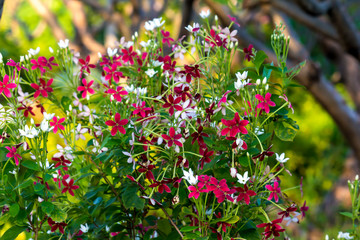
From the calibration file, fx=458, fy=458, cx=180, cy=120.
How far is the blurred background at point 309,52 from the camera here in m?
4.31

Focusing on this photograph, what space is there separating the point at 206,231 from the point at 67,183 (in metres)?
0.45

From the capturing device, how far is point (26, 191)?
1.30 meters

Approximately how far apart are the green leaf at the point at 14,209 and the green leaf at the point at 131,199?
28 cm

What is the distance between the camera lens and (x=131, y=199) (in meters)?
1.20

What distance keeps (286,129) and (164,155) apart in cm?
36

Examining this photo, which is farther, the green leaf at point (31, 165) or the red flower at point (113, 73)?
the red flower at point (113, 73)

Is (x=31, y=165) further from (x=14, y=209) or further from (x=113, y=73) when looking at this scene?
(x=113, y=73)

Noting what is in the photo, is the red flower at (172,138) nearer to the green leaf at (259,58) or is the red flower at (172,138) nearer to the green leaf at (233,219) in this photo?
the green leaf at (233,219)

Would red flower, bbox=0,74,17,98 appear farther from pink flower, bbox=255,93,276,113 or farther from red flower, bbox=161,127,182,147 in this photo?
pink flower, bbox=255,93,276,113

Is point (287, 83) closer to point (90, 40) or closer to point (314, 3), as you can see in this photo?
point (314, 3)

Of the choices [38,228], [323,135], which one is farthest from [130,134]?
[323,135]

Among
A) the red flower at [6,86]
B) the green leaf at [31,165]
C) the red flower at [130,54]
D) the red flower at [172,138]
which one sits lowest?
the red flower at [172,138]

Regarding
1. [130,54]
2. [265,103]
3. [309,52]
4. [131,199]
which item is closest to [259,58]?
[265,103]

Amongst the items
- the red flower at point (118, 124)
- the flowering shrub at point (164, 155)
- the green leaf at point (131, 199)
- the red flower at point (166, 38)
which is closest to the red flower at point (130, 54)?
the flowering shrub at point (164, 155)
